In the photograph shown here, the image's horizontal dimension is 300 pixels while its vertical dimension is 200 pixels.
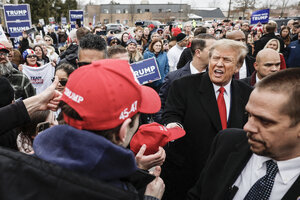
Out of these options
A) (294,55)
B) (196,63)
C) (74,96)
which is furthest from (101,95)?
(294,55)

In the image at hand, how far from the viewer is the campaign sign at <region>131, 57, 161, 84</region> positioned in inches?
190

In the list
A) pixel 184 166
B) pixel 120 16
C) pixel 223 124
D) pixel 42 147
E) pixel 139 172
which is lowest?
pixel 184 166

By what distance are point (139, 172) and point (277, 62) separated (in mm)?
3299

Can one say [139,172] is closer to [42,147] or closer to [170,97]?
[42,147]

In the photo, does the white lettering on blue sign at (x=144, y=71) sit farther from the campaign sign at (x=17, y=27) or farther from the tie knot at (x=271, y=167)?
the campaign sign at (x=17, y=27)

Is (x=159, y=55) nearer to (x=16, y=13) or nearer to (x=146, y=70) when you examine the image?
(x=146, y=70)

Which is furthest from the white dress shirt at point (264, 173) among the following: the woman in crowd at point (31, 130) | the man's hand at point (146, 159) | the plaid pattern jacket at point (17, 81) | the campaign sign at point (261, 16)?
the campaign sign at point (261, 16)

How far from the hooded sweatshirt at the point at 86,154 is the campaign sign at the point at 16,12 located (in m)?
8.54

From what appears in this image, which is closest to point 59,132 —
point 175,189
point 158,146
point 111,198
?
point 111,198

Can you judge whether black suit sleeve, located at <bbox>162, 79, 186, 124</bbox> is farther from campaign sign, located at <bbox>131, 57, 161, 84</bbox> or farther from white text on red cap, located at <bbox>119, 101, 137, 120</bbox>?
campaign sign, located at <bbox>131, 57, 161, 84</bbox>

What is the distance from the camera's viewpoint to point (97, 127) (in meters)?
1.12

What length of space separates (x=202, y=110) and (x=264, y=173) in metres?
1.20

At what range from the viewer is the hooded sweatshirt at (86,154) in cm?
101

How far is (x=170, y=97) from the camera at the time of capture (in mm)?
2857
